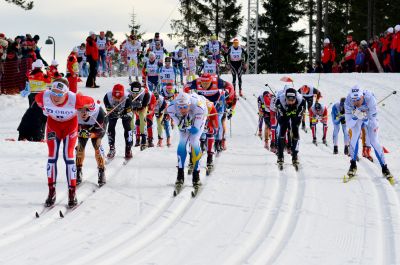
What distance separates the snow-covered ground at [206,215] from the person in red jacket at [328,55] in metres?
16.7

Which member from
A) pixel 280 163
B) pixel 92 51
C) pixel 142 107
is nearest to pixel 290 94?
pixel 280 163

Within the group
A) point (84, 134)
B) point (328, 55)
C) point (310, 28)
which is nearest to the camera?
point (84, 134)

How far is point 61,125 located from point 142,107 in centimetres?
535

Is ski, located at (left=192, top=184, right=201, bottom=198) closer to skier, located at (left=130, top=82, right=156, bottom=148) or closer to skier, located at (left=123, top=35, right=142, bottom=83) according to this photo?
skier, located at (left=130, top=82, right=156, bottom=148)

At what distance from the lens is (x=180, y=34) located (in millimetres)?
54656

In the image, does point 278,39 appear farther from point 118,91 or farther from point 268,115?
point 118,91

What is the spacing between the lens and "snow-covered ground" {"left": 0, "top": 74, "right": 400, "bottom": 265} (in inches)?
309

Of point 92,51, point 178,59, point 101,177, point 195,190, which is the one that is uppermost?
point 92,51

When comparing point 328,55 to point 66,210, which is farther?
point 328,55

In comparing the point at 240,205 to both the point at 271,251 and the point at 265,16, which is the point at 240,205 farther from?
the point at 265,16

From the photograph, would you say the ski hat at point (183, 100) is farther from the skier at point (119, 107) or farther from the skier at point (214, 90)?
the skier at point (214, 90)

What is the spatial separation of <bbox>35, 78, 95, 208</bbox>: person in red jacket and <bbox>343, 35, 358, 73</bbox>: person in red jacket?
23289mm

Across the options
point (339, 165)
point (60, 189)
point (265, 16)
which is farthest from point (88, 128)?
point (265, 16)

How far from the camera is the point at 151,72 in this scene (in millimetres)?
24094
